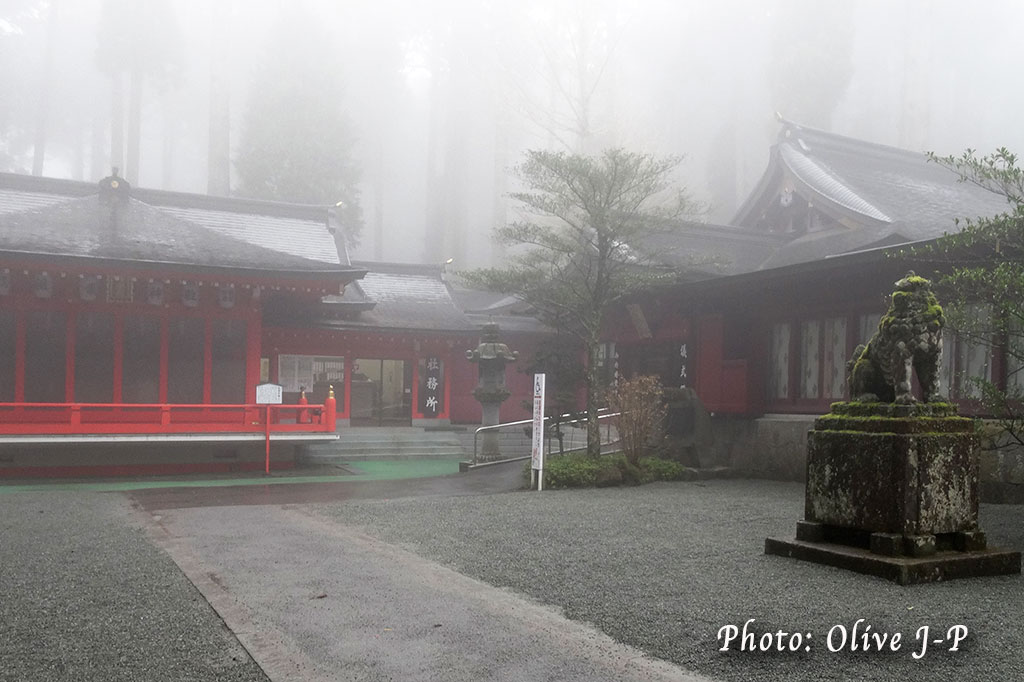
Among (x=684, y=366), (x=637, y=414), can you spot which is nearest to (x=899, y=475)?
(x=637, y=414)

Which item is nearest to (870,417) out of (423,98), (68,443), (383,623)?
(383,623)

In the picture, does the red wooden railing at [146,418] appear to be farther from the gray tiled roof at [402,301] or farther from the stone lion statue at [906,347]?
the stone lion statue at [906,347]

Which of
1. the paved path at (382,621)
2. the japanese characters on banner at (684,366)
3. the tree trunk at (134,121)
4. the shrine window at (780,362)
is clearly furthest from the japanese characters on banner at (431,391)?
the tree trunk at (134,121)

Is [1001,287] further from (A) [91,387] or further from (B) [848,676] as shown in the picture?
(A) [91,387]

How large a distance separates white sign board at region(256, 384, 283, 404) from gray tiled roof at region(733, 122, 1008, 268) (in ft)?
38.2

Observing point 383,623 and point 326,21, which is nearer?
point 383,623

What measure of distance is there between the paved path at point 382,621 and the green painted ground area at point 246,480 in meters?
7.41

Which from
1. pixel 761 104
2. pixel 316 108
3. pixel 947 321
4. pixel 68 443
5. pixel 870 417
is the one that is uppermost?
pixel 761 104

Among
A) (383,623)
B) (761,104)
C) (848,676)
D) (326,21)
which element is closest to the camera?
(848,676)

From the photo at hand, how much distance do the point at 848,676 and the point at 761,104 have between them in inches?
1911

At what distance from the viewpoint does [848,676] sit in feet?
12.9

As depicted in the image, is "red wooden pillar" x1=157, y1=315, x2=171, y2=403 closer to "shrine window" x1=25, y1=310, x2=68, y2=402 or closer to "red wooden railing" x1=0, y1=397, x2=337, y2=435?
"red wooden railing" x1=0, y1=397, x2=337, y2=435

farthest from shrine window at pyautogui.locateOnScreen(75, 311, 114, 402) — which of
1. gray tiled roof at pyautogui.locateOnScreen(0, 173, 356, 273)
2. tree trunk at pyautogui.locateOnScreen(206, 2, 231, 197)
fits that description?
tree trunk at pyautogui.locateOnScreen(206, 2, 231, 197)

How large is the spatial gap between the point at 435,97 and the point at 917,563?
158 ft
